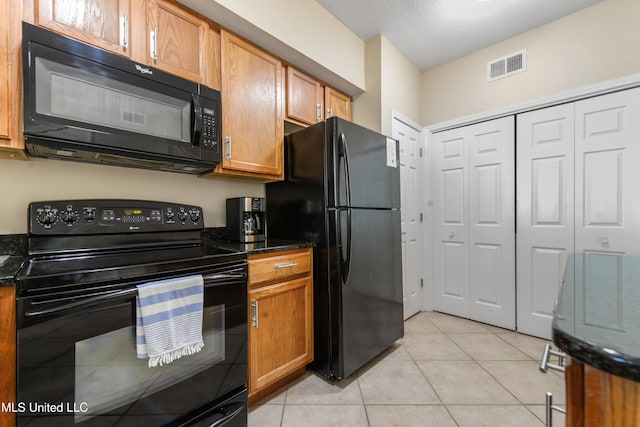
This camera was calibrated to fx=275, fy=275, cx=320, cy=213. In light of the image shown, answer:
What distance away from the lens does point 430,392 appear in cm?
169

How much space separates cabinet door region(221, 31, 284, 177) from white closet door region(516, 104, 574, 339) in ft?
7.34

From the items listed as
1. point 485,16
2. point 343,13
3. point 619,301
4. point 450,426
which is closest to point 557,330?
point 619,301

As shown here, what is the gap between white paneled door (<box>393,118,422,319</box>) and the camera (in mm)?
2771

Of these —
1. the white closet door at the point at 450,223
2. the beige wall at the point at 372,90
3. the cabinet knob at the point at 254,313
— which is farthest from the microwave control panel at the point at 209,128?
the white closet door at the point at 450,223

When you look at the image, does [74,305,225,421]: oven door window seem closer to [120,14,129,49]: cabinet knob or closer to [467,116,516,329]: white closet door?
[120,14,129,49]: cabinet knob

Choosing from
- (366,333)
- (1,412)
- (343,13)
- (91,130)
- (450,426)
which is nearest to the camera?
(1,412)

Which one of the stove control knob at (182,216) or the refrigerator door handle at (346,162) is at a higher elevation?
the refrigerator door handle at (346,162)

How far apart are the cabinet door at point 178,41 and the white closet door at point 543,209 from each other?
2.71 metres

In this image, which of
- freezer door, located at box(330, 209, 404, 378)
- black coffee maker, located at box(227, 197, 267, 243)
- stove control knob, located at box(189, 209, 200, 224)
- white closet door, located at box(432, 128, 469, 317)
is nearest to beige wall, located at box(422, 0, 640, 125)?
white closet door, located at box(432, 128, 469, 317)

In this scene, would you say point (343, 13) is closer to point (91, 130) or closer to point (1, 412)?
point (91, 130)

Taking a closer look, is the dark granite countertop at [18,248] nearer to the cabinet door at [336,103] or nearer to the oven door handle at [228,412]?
the oven door handle at [228,412]

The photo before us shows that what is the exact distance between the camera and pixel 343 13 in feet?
7.33

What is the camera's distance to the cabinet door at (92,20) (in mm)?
1156

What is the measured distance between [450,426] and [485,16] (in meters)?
2.94
